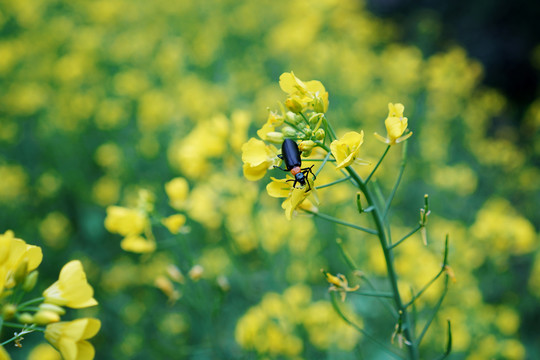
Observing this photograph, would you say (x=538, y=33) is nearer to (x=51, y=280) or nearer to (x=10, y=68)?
(x=51, y=280)

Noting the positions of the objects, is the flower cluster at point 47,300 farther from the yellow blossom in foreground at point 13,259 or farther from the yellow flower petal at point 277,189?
the yellow flower petal at point 277,189

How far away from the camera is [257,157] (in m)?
Answer: 1.43

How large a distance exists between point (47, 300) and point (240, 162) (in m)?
1.71

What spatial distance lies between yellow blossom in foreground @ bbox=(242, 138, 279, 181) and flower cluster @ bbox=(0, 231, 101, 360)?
26.8 inches

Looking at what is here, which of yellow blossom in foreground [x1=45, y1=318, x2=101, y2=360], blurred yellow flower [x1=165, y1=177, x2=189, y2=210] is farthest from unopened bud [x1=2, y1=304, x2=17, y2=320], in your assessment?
blurred yellow flower [x1=165, y1=177, x2=189, y2=210]

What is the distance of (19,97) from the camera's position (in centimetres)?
555

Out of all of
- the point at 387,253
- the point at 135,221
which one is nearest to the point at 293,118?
the point at 387,253

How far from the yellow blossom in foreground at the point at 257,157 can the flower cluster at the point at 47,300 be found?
682mm

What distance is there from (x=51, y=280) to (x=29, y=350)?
0.69 meters

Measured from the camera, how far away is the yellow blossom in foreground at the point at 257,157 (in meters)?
1.41

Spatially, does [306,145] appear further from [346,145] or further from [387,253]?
[387,253]

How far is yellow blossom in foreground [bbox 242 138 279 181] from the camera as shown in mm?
1408

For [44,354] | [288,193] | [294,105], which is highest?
[294,105]

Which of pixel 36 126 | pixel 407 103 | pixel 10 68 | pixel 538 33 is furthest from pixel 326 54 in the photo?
pixel 10 68
